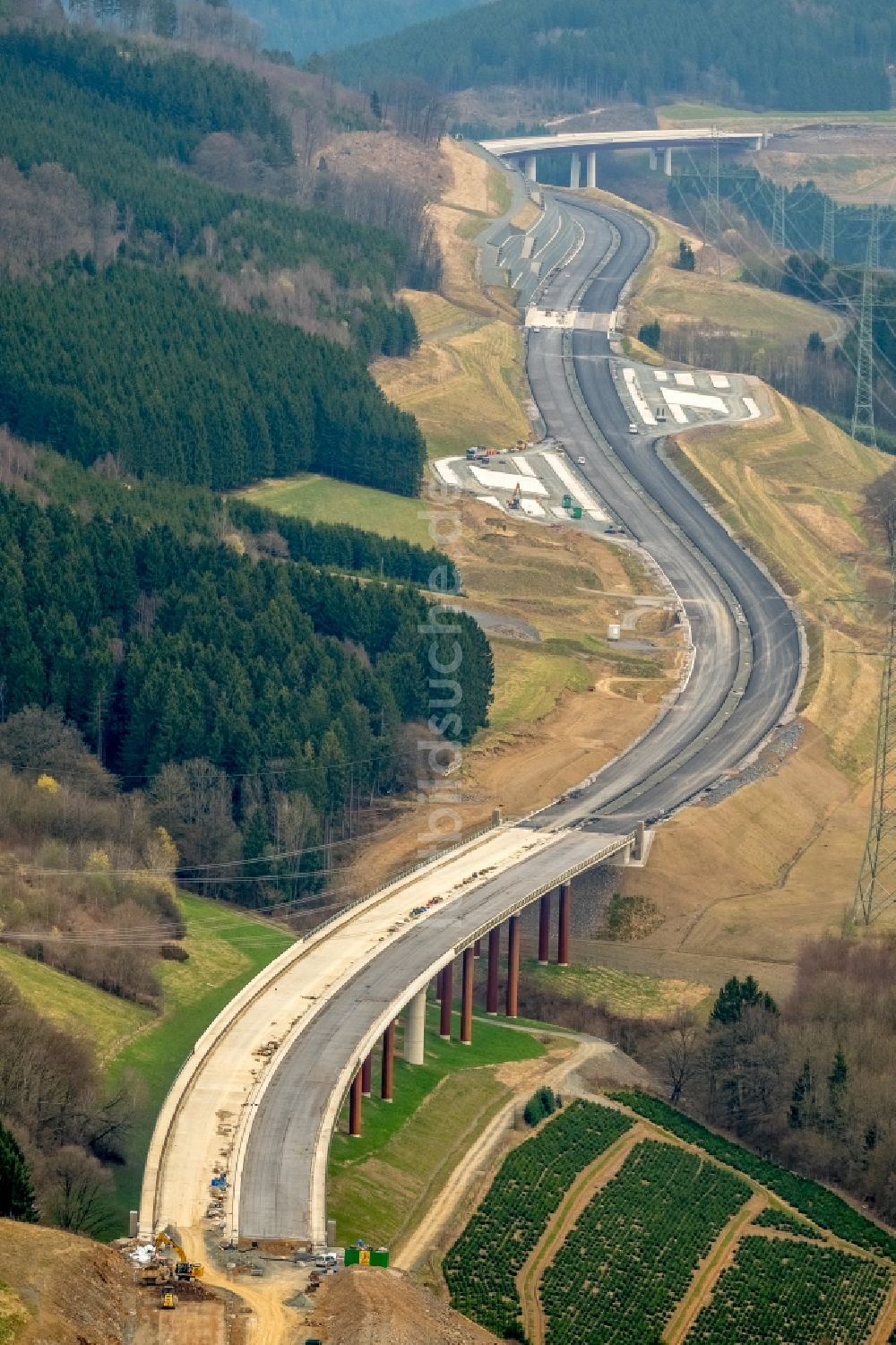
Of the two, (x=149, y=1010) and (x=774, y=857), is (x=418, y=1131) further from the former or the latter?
(x=774, y=857)

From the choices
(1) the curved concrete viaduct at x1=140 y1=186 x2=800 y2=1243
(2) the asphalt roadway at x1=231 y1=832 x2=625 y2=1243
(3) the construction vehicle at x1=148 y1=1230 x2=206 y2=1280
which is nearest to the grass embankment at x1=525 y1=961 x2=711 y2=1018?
(1) the curved concrete viaduct at x1=140 y1=186 x2=800 y2=1243

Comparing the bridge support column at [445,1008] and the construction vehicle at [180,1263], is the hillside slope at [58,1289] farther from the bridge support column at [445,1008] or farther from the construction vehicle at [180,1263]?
the bridge support column at [445,1008]

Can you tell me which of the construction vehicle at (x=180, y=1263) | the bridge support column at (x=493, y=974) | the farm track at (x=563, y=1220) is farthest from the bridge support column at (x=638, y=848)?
the construction vehicle at (x=180, y=1263)

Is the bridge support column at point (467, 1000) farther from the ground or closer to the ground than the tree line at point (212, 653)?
closer to the ground

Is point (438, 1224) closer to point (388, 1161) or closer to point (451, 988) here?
point (388, 1161)

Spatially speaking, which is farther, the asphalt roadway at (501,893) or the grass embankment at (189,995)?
the grass embankment at (189,995)

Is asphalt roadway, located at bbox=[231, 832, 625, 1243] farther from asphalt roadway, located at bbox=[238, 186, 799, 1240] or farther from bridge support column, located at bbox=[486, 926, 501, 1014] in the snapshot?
bridge support column, located at bbox=[486, 926, 501, 1014]
